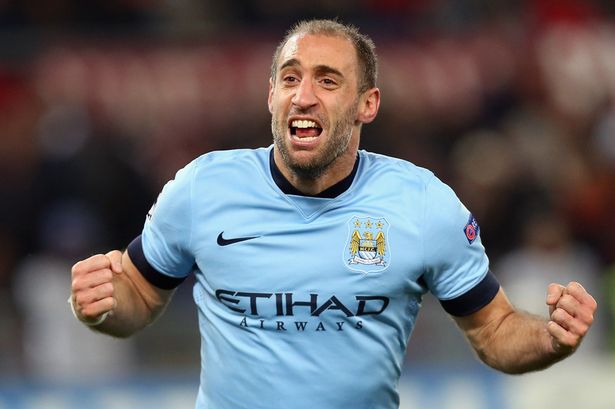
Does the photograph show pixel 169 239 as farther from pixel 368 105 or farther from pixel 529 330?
pixel 529 330

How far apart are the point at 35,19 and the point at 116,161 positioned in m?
2.07

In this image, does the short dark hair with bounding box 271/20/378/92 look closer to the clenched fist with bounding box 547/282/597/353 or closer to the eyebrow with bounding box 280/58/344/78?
the eyebrow with bounding box 280/58/344/78

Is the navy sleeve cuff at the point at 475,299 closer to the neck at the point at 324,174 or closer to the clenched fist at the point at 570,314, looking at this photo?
the clenched fist at the point at 570,314

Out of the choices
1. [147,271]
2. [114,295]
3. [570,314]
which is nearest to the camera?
[570,314]

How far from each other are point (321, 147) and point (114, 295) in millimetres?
956

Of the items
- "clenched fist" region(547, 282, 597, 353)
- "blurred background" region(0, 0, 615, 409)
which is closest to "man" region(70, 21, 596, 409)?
"clenched fist" region(547, 282, 597, 353)

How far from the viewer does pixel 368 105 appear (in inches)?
201

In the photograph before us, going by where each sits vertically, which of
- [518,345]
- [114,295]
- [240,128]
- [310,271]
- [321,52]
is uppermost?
[321,52]

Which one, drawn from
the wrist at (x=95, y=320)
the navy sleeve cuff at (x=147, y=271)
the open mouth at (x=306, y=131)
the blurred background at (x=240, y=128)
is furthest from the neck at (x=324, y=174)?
the blurred background at (x=240, y=128)

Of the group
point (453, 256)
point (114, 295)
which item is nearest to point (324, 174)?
point (453, 256)

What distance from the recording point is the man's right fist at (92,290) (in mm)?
4715

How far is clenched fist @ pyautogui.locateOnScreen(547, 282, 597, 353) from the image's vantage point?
4645 mm

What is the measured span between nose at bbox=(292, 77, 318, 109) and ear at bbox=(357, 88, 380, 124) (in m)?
0.27

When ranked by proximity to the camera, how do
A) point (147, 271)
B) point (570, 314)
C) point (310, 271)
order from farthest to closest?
point (147, 271) → point (310, 271) → point (570, 314)
